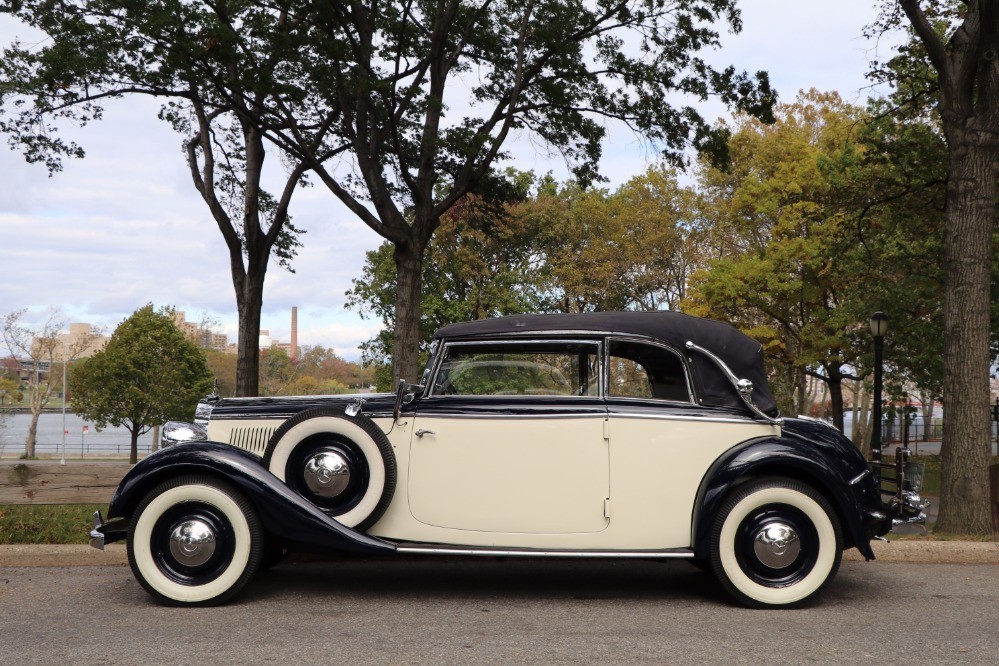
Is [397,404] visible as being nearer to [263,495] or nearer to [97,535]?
[263,495]

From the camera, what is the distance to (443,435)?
5.67 metres

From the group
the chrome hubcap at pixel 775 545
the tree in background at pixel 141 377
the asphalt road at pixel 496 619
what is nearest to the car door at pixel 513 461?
the asphalt road at pixel 496 619

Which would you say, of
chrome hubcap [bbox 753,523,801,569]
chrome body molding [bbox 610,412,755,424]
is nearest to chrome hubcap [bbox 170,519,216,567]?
chrome body molding [bbox 610,412,755,424]

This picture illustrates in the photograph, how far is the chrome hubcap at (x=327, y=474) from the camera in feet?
18.4

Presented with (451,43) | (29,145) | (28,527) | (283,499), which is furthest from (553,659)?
(29,145)

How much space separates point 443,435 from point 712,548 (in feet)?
5.91

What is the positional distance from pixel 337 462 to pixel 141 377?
152 feet

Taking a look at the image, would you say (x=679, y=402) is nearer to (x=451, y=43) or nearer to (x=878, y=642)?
(x=878, y=642)

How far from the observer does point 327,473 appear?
18.4 ft

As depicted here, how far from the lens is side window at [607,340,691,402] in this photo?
5812 mm

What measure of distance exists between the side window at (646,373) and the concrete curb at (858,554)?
244 centimetres

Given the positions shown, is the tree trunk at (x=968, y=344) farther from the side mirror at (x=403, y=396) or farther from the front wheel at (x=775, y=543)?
the side mirror at (x=403, y=396)

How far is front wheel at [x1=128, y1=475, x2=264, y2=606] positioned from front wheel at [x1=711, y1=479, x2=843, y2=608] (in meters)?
2.89

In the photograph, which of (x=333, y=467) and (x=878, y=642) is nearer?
(x=878, y=642)
